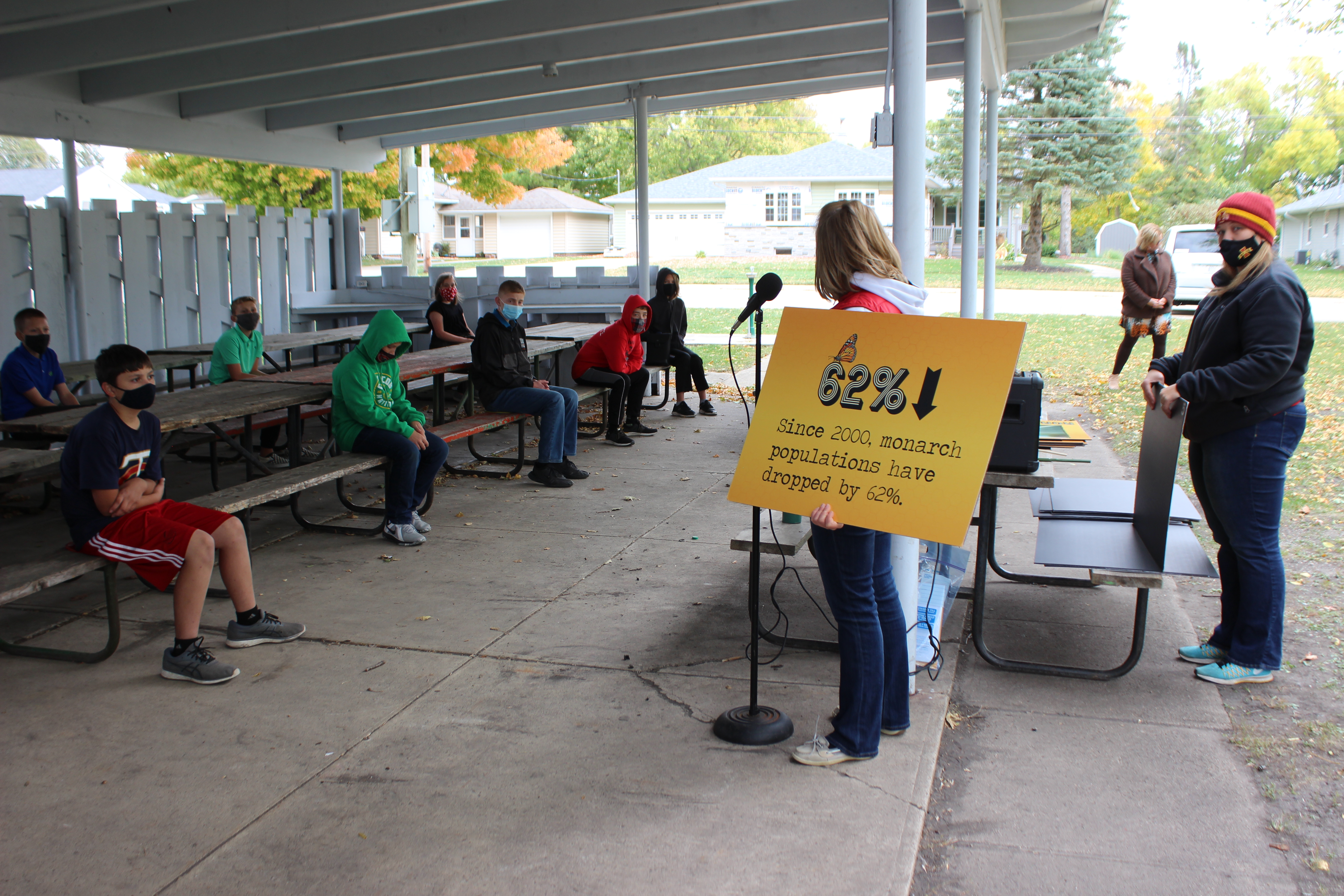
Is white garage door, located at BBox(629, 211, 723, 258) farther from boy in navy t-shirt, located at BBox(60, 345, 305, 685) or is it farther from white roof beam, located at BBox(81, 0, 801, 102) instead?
boy in navy t-shirt, located at BBox(60, 345, 305, 685)

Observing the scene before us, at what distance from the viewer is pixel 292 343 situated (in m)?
10.5

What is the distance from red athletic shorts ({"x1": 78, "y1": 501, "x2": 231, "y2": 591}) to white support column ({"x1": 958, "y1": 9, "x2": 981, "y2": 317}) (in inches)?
253

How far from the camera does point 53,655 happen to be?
4.16 m

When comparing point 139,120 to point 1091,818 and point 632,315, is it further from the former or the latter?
point 1091,818

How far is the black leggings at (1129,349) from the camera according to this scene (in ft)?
37.0

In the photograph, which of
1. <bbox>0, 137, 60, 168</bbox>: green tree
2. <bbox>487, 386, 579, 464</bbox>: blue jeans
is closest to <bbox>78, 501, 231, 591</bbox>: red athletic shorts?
<bbox>487, 386, 579, 464</bbox>: blue jeans

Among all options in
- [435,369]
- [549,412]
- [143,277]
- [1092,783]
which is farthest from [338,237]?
[1092,783]

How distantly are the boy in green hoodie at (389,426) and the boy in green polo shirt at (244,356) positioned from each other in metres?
1.52

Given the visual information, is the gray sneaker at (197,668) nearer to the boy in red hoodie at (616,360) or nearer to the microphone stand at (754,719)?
the microphone stand at (754,719)

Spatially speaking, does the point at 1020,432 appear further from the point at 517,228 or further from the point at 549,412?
the point at 517,228

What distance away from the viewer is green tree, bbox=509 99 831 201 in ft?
200

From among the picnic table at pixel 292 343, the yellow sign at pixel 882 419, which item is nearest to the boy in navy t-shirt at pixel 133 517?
the yellow sign at pixel 882 419

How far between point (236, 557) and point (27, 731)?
950mm

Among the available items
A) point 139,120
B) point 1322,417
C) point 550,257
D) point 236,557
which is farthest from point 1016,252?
point 236,557
